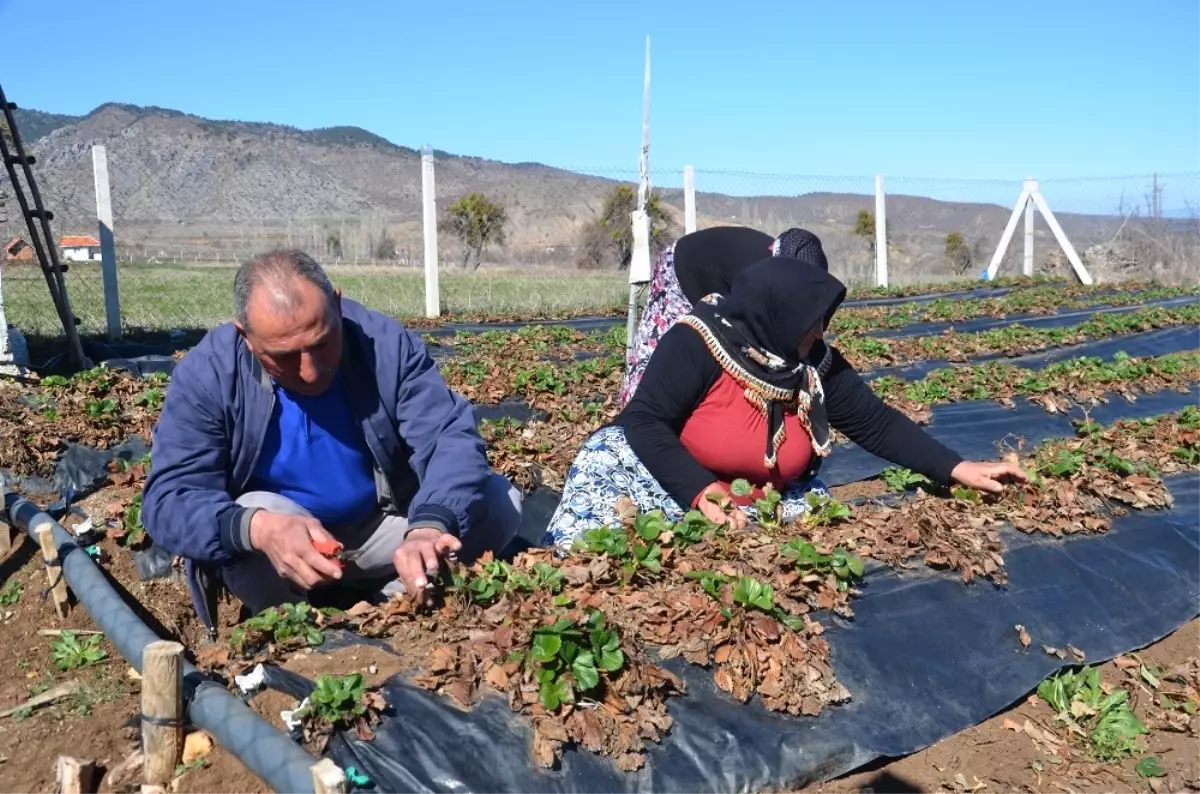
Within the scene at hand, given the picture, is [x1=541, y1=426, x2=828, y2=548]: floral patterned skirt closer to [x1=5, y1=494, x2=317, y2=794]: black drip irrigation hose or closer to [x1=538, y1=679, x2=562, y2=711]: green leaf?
[x1=538, y1=679, x2=562, y2=711]: green leaf

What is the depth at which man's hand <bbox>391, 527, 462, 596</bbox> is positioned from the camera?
105 inches

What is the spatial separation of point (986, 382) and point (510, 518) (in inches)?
223

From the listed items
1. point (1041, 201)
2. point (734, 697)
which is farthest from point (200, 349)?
point (1041, 201)

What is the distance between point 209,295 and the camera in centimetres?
2153

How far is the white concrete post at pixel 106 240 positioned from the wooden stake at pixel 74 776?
10.7 m

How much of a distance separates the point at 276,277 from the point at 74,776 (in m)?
1.30

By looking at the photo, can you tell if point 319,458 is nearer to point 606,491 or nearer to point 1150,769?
point 606,491

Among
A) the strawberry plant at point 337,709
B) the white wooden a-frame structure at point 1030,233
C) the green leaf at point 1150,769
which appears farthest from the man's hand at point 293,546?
the white wooden a-frame structure at point 1030,233

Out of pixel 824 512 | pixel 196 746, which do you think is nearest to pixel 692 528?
pixel 824 512

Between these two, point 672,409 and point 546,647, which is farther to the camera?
point 672,409

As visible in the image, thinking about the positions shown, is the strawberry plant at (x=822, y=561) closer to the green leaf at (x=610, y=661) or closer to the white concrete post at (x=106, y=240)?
the green leaf at (x=610, y=661)

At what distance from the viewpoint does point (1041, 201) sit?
2397 cm

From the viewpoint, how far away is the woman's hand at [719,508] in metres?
3.35

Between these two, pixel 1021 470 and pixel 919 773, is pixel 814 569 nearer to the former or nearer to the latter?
pixel 919 773
